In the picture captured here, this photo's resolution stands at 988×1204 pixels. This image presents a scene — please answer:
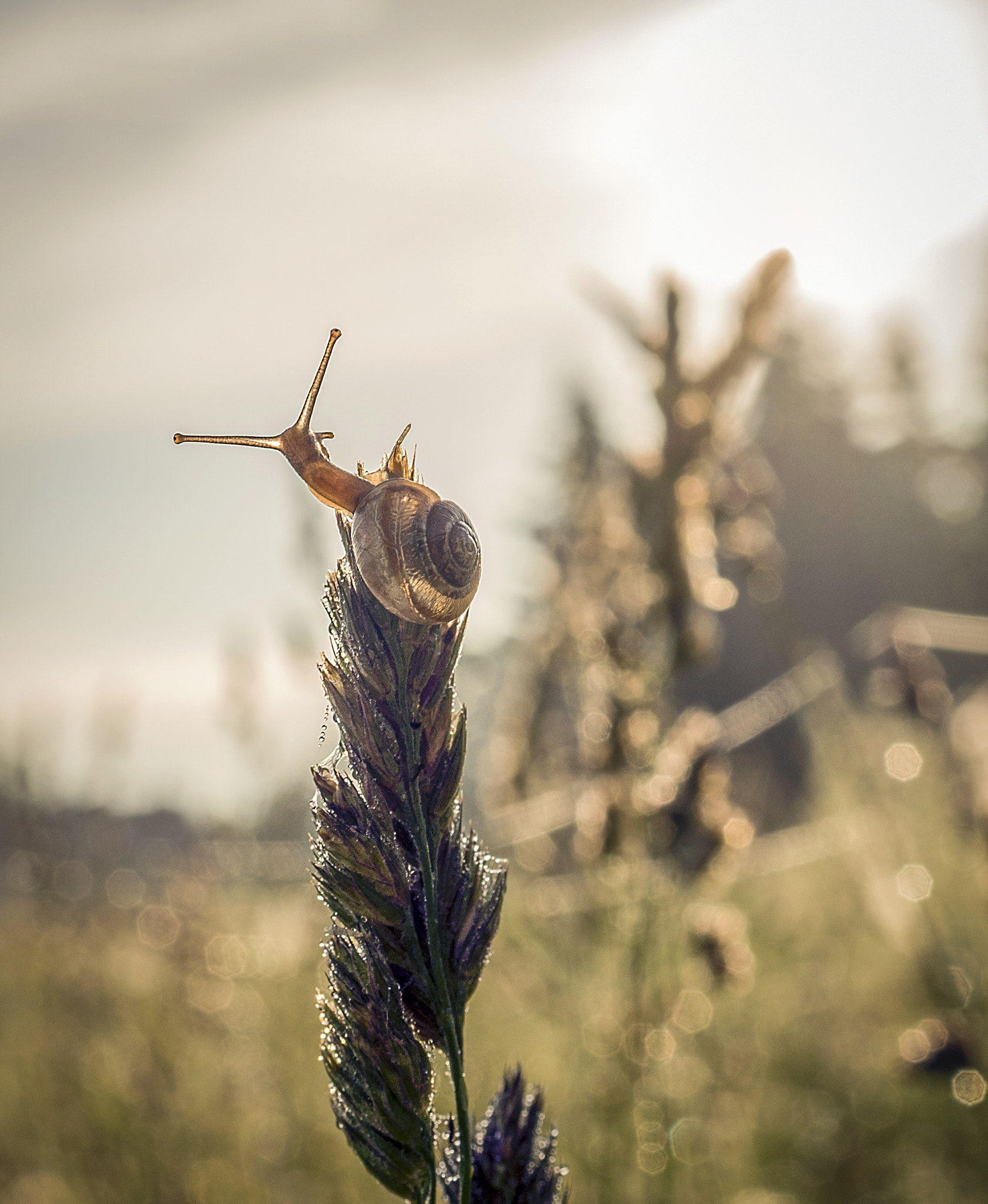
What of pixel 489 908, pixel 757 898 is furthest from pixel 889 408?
pixel 489 908

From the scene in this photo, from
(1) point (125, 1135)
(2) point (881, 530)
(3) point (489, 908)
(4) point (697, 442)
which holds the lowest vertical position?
(1) point (125, 1135)

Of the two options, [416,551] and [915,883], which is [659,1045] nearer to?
[915,883]

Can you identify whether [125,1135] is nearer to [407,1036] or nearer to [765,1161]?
[765,1161]

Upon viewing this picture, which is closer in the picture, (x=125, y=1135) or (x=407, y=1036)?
(x=407, y=1036)

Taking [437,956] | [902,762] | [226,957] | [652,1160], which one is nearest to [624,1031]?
[652,1160]

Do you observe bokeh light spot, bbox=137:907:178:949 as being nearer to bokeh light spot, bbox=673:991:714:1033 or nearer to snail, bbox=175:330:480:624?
bokeh light spot, bbox=673:991:714:1033

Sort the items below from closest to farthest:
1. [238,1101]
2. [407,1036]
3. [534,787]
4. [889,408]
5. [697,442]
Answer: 1. [407,1036]
2. [697,442]
3. [534,787]
4. [238,1101]
5. [889,408]

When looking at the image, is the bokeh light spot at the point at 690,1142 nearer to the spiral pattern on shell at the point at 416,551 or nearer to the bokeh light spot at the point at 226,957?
the bokeh light spot at the point at 226,957
